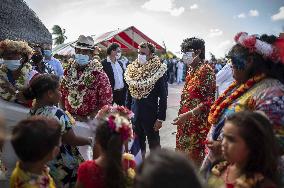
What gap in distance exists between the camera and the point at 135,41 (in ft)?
74.9

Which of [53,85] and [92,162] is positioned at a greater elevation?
[53,85]

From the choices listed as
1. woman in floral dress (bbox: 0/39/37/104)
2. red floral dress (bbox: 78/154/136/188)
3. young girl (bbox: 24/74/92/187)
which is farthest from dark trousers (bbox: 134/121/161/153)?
red floral dress (bbox: 78/154/136/188)

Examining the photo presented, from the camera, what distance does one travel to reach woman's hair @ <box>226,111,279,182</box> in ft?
7.48

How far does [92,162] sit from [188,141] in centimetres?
246

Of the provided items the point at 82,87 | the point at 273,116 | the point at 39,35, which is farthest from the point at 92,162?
the point at 39,35

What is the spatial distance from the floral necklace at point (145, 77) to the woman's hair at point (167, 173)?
13.7 ft

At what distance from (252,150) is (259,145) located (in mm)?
51

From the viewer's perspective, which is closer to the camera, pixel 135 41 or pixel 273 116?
pixel 273 116

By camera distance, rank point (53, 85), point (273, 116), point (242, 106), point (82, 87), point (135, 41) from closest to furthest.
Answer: point (273, 116), point (242, 106), point (53, 85), point (82, 87), point (135, 41)

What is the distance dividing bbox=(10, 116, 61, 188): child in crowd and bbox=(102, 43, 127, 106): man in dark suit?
6.04 meters

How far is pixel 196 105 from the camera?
4.67 m

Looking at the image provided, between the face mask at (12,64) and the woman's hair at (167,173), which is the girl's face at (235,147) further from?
the face mask at (12,64)

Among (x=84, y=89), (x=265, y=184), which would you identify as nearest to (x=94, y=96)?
(x=84, y=89)

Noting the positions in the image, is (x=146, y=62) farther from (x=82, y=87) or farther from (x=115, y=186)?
(x=115, y=186)
